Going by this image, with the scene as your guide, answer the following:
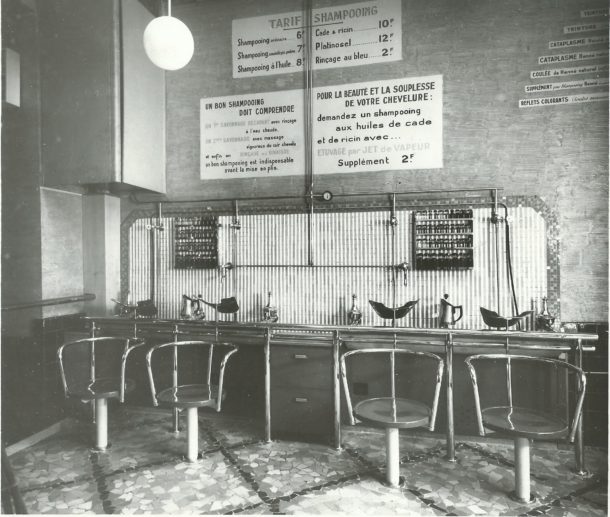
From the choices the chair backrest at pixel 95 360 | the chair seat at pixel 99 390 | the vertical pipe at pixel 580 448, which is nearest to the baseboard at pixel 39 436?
the chair backrest at pixel 95 360

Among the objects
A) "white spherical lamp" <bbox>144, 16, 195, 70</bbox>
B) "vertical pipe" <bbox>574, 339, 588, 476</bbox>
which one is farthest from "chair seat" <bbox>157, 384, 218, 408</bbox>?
"vertical pipe" <bbox>574, 339, 588, 476</bbox>

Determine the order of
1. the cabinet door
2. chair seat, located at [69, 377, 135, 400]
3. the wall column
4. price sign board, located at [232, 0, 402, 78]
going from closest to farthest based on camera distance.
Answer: chair seat, located at [69, 377, 135, 400]
the cabinet door
price sign board, located at [232, 0, 402, 78]
the wall column

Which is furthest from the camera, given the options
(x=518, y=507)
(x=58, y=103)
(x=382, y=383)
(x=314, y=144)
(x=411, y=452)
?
(x=314, y=144)

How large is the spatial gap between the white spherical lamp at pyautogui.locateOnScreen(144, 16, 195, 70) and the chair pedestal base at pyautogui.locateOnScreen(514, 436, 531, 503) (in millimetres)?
3667

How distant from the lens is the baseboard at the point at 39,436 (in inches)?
157

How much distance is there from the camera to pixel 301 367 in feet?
13.7

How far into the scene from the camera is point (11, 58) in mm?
4359

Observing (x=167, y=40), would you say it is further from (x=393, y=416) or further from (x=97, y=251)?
(x=393, y=416)

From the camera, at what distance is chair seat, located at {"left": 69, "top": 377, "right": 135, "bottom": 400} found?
145 inches

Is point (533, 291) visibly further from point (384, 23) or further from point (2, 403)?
point (2, 403)

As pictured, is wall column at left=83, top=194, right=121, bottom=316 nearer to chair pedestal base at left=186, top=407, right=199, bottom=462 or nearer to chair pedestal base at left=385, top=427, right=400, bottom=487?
chair pedestal base at left=186, top=407, right=199, bottom=462

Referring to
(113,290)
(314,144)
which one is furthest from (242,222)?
(113,290)

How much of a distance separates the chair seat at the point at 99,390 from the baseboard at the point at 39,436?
2.67ft

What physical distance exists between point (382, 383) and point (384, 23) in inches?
138
